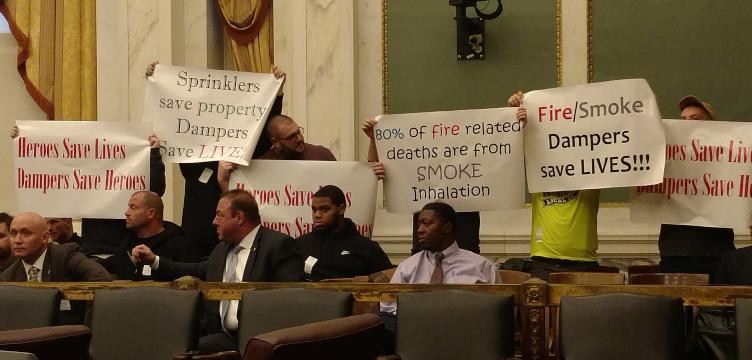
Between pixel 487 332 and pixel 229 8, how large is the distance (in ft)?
18.0

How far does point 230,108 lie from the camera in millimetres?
8445

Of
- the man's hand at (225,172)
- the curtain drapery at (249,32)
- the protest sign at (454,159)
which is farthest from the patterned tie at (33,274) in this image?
the curtain drapery at (249,32)

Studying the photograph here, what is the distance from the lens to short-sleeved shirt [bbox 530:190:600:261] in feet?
25.4

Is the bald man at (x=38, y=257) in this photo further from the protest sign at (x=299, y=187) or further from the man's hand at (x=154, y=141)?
the protest sign at (x=299, y=187)

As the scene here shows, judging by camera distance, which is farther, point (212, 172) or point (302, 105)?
point (302, 105)

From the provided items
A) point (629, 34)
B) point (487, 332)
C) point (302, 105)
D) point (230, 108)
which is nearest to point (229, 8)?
point (302, 105)

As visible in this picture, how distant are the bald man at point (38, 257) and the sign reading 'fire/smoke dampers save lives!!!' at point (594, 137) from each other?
2852mm

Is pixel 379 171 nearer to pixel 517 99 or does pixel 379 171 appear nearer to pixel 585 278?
pixel 517 99

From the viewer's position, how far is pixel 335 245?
7703mm

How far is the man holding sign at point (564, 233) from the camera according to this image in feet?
25.4

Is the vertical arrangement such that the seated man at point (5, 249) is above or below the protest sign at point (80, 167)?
below

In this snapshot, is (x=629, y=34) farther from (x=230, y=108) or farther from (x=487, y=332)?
(x=487, y=332)

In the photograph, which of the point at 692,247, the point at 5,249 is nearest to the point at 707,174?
the point at 692,247

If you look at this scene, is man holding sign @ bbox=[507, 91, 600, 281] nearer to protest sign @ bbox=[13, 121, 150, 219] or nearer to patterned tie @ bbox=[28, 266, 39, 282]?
protest sign @ bbox=[13, 121, 150, 219]
